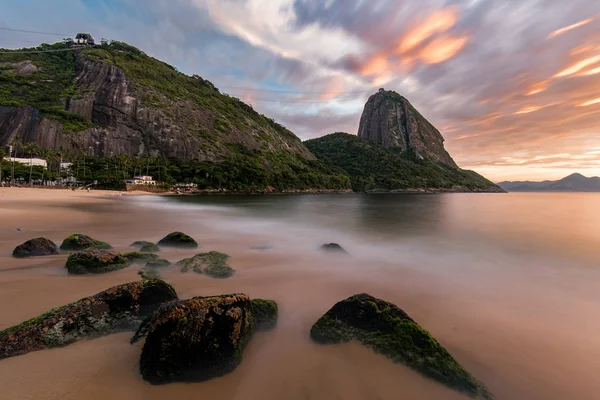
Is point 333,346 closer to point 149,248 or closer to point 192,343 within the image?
point 192,343

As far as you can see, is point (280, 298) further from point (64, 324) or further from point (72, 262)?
point (72, 262)

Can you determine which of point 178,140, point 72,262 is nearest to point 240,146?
point 178,140

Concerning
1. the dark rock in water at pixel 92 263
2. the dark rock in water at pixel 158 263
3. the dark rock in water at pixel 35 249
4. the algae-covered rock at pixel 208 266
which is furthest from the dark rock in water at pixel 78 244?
the algae-covered rock at pixel 208 266

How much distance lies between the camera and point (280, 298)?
23.4 feet

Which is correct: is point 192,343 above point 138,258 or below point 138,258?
above

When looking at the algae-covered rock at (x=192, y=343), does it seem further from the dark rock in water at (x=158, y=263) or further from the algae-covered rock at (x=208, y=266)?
the dark rock in water at (x=158, y=263)

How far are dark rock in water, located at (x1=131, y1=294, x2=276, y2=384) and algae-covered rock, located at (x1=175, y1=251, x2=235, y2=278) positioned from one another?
414cm

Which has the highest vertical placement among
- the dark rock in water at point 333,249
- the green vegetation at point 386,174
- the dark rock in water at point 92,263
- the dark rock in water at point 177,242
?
the green vegetation at point 386,174

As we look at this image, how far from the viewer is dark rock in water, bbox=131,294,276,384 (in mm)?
3812

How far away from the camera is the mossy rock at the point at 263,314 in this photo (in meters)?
5.42

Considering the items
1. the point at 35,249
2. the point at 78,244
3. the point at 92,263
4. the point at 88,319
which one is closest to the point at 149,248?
the point at 78,244

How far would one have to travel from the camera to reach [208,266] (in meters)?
8.63

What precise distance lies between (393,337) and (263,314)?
2.46 m

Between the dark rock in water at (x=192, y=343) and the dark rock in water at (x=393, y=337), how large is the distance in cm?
173
